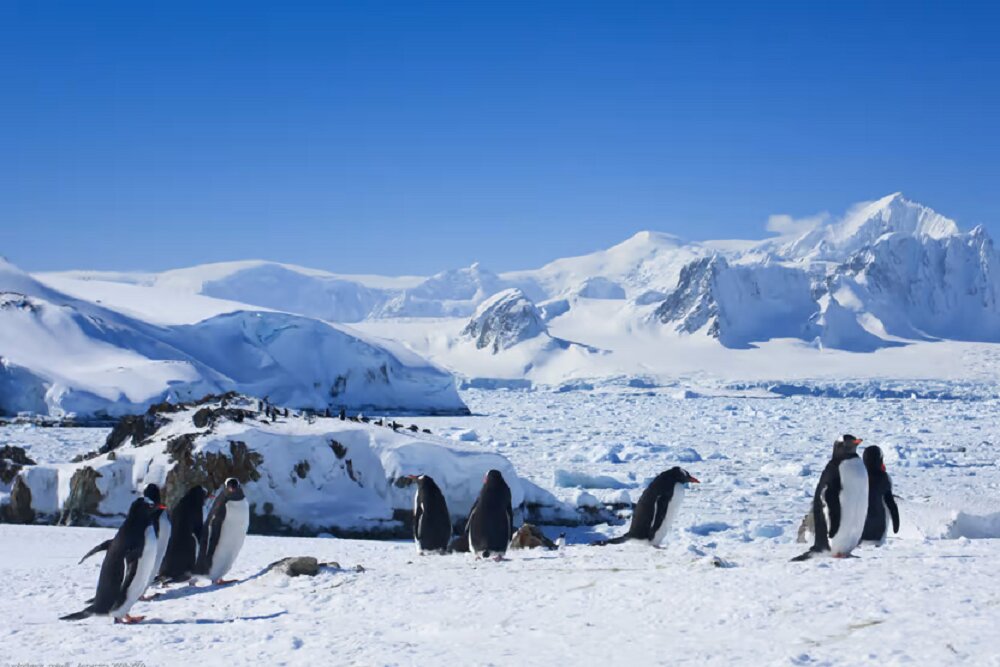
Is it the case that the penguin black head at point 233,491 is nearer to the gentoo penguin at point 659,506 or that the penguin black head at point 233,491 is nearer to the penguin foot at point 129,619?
the penguin foot at point 129,619

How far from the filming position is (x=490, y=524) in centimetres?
712

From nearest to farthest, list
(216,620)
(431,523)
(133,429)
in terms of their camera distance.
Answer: (216,620)
(431,523)
(133,429)

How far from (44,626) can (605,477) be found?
410 inches

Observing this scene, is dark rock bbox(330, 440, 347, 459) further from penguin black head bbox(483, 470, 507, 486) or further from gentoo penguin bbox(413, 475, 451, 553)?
penguin black head bbox(483, 470, 507, 486)

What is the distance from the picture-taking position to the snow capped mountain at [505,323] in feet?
268

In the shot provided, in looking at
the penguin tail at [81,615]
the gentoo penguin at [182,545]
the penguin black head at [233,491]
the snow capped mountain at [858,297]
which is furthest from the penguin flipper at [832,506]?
the snow capped mountain at [858,297]

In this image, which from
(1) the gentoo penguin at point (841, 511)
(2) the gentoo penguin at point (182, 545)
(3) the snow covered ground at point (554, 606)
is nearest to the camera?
(3) the snow covered ground at point (554, 606)

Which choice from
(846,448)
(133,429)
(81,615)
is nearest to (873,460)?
(846,448)

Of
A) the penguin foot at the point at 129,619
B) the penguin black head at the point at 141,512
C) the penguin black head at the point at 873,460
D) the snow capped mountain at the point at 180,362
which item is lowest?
the penguin foot at the point at 129,619

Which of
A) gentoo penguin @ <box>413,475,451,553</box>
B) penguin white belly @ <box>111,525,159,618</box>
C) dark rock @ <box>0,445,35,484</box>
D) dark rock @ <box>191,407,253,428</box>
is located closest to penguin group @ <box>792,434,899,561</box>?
gentoo penguin @ <box>413,475,451,553</box>

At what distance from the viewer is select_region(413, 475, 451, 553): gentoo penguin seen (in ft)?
25.4

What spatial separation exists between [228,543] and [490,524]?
6.26 ft

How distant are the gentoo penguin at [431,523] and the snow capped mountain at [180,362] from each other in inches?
858

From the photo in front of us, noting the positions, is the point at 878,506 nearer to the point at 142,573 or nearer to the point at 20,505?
the point at 142,573
